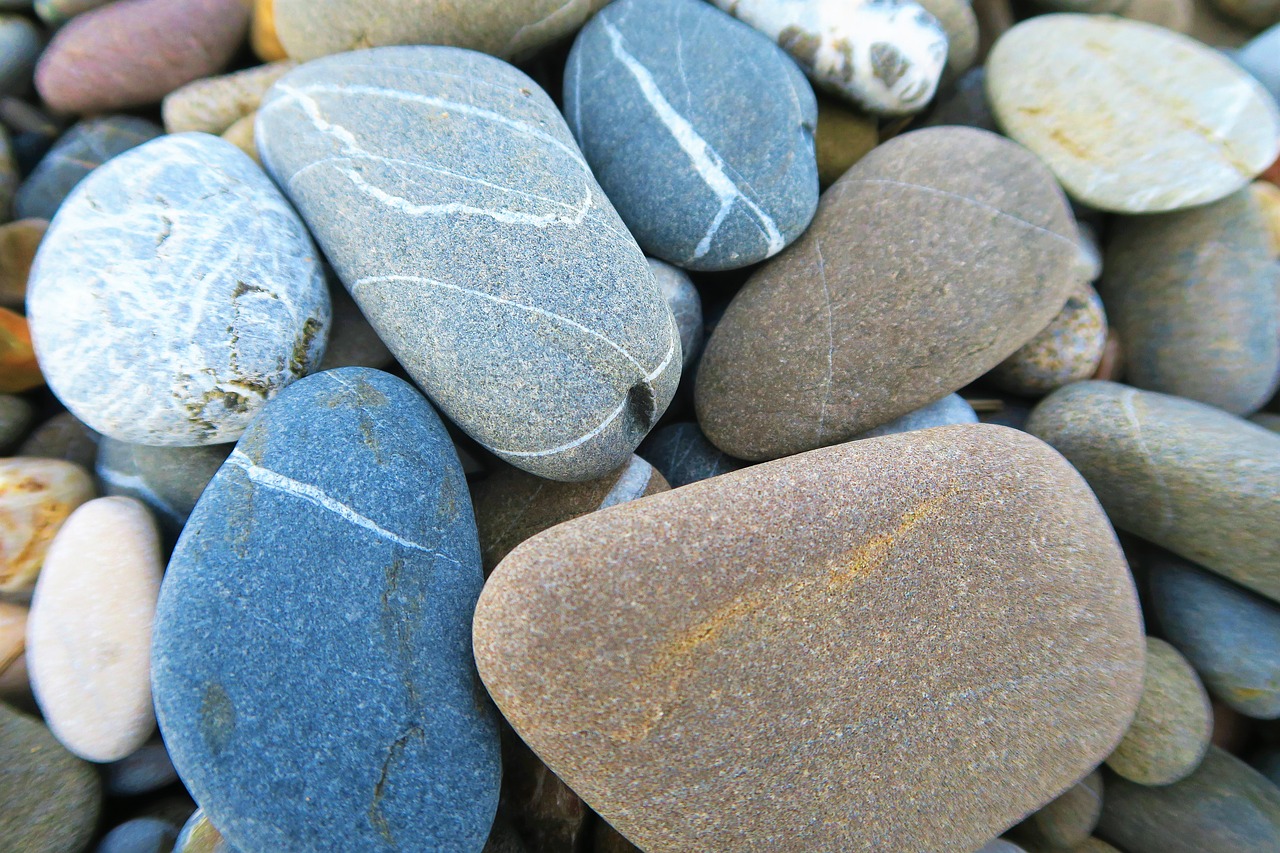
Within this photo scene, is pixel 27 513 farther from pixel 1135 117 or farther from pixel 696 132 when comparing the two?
pixel 1135 117

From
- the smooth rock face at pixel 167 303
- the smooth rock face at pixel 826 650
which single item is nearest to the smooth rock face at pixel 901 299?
the smooth rock face at pixel 826 650

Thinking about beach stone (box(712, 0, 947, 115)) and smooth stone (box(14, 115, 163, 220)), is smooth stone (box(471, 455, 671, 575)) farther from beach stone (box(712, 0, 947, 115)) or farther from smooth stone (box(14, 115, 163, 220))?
smooth stone (box(14, 115, 163, 220))

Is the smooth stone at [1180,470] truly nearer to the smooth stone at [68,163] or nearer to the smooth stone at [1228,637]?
the smooth stone at [1228,637]

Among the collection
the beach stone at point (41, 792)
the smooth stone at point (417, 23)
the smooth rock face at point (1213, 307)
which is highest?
the smooth stone at point (417, 23)

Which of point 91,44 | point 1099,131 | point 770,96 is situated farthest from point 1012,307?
point 91,44

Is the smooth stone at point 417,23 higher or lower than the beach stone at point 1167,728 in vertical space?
higher

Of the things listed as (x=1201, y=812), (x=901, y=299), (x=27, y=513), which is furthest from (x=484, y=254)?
(x=1201, y=812)

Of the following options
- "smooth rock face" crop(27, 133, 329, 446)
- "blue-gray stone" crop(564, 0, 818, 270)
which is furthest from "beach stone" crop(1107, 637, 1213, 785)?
"smooth rock face" crop(27, 133, 329, 446)
